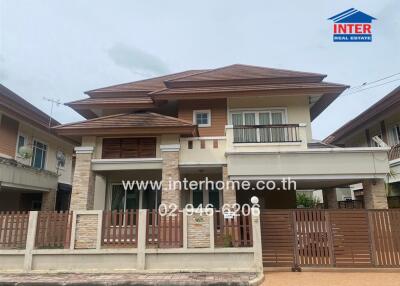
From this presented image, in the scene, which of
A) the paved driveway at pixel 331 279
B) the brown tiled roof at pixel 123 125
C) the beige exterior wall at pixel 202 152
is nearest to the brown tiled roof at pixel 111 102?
the brown tiled roof at pixel 123 125

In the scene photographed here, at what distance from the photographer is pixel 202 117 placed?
13.3 meters

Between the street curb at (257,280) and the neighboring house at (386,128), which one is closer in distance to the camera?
the street curb at (257,280)

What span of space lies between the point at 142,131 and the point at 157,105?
2.72 m

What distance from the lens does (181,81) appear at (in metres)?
13.5

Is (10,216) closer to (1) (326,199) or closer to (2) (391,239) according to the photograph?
(2) (391,239)

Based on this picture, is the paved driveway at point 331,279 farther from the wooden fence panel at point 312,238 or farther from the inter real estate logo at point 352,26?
the inter real estate logo at point 352,26

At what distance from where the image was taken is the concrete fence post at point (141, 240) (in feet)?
26.6

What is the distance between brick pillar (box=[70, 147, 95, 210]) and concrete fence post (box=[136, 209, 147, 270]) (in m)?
3.55

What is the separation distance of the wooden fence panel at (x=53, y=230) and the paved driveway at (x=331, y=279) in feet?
18.3

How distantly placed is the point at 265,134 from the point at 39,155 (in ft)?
40.2

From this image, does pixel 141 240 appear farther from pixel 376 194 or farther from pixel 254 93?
pixel 376 194

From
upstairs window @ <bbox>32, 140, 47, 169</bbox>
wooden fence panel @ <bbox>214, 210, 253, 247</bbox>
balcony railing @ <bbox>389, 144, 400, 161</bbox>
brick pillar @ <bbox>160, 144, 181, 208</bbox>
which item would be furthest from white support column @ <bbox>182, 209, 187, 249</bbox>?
upstairs window @ <bbox>32, 140, 47, 169</bbox>

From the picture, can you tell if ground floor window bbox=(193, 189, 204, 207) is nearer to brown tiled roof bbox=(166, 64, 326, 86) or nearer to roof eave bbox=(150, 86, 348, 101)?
roof eave bbox=(150, 86, 348, 101)

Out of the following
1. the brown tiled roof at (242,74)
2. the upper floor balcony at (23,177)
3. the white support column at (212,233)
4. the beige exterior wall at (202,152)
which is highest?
the brown tiled roof at (242,74)
